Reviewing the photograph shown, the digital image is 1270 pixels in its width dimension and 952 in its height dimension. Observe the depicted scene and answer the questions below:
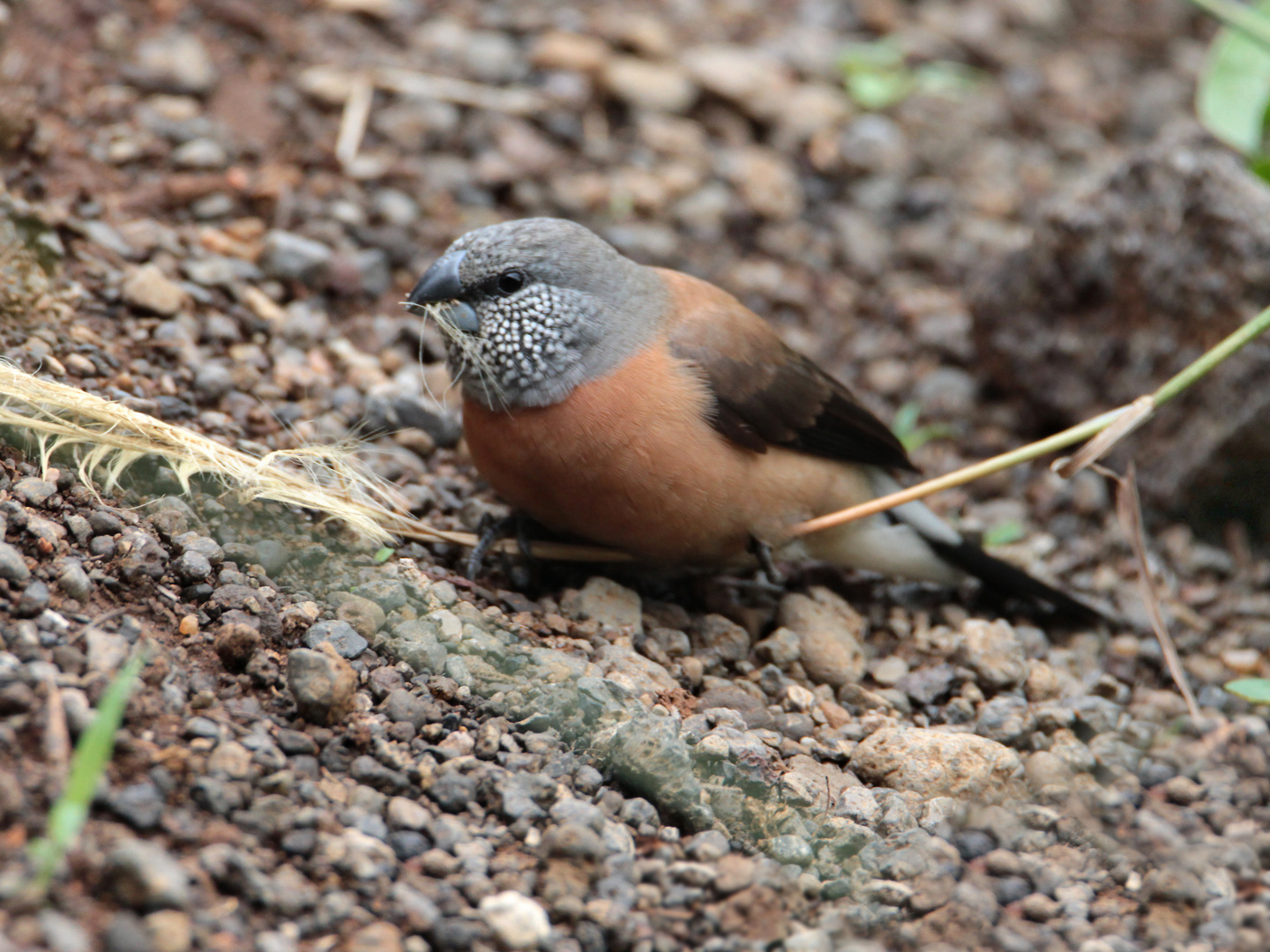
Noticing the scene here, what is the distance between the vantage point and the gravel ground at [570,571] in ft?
8.42

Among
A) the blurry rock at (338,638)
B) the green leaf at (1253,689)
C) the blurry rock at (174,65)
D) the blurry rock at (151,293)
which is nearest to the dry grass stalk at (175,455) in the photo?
the blurry rock at (338,638)

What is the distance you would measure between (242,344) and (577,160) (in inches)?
88.8

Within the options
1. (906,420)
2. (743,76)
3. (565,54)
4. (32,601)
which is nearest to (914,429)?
(906,420)

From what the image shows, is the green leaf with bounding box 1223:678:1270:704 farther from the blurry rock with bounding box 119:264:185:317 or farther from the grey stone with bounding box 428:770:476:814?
the blurry rock with bounding box 119:264:185:317

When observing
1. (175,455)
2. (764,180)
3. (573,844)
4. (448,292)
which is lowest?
(573,844)

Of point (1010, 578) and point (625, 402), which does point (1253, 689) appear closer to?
point (1010, 578)

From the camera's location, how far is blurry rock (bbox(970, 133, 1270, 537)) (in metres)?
4.86

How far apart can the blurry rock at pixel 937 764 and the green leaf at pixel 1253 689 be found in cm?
83

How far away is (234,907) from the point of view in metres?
2.25

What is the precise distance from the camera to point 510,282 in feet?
13.0

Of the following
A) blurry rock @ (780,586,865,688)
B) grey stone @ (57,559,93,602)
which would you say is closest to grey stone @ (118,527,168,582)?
grey stone @ (57,559,93,602)

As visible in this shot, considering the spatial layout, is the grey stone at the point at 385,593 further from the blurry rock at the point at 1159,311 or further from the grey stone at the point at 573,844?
the blurry rock at the point at 1159,311

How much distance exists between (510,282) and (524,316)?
13cm

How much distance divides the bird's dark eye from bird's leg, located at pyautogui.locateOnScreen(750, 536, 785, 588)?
1.24m
